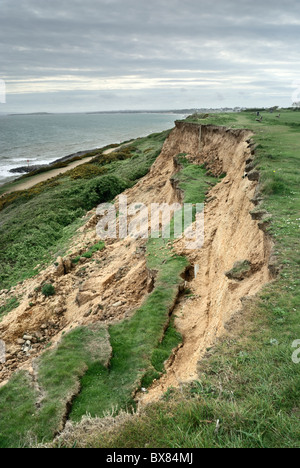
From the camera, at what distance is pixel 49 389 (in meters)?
8.51

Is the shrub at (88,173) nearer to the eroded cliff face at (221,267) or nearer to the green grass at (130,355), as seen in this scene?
the eroded cliff face at (221,267)

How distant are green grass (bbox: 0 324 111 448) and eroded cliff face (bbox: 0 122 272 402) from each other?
2.57ft

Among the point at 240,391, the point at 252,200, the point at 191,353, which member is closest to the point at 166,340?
the point at 191,353

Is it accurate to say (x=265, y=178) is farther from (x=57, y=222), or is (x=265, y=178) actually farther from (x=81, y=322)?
(x=57, y=222)

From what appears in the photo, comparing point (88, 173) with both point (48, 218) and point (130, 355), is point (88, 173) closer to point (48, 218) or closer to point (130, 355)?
point (48, 218)

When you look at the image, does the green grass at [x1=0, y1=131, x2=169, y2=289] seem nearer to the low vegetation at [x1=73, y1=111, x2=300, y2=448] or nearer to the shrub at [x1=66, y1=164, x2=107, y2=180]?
the shrub at [x1=66, y1=164, x2=107, y2=180]

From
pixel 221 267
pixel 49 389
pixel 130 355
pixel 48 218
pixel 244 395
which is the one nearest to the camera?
pixel 244 395

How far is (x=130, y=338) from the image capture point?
10.2 metres

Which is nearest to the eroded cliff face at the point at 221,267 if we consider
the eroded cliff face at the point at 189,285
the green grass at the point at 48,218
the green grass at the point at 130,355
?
the eroded cliff face at the point at 189,285

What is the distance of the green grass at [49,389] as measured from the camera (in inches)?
291

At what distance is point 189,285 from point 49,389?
21.2 feet

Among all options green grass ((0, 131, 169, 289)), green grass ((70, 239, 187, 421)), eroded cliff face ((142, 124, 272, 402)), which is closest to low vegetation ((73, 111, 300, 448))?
eroded cliff face ((142, 124, 272, 402))

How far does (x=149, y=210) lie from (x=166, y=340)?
46.7 ft

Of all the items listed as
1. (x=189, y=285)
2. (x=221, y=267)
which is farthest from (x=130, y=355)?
(x=221, y=267)
